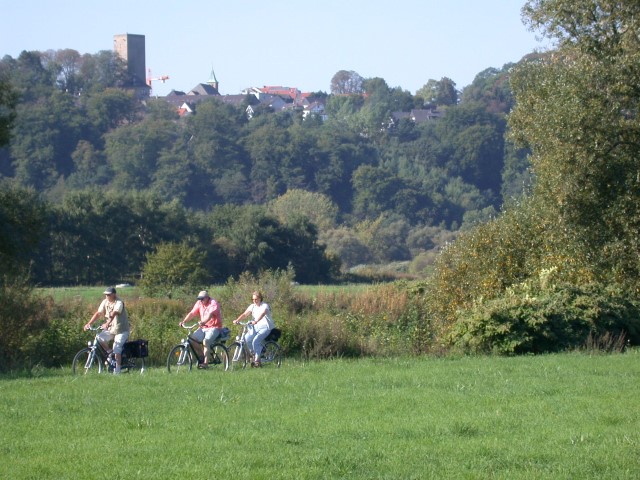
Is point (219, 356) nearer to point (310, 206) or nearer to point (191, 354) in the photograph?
point (191, 354)

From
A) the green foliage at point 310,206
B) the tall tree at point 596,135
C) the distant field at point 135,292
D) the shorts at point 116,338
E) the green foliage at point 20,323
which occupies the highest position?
the tall tree at point 596,135

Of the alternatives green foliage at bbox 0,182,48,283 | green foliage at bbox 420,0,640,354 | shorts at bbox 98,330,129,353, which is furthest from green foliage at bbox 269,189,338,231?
shorts at bbox 98,330,129,353

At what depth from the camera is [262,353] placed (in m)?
20.0

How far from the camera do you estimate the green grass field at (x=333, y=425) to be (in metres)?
8.99

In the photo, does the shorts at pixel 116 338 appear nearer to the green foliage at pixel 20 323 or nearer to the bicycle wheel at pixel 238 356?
the bicycle wheel at pixel 238 356

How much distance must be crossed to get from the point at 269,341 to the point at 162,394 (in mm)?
6153

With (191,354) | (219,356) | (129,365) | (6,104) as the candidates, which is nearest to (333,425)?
(191,354)

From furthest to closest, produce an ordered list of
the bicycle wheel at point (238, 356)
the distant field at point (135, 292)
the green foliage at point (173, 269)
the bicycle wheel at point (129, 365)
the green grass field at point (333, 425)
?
the green foliage at point (173, 269) → the distant field at point (135, 292) → the bicycle wheel at point (238, 356) → the bicycle wheel at point (129, 365) → the green grass field at point (333, 425)

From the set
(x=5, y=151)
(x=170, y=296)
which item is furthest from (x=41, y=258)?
(x=5, y=151)

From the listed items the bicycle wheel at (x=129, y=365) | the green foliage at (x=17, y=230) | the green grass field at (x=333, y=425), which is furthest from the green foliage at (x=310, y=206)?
the green grass field at (x=333, y=425)

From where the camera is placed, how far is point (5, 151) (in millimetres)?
111562

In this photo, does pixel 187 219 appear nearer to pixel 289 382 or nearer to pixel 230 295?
pixel 230 295

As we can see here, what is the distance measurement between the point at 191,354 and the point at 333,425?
27.3 feet

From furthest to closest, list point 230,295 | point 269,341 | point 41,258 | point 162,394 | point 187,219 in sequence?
point 187,219 < point 41,258 < point 230,295 < point 269,341 < point 162,394
